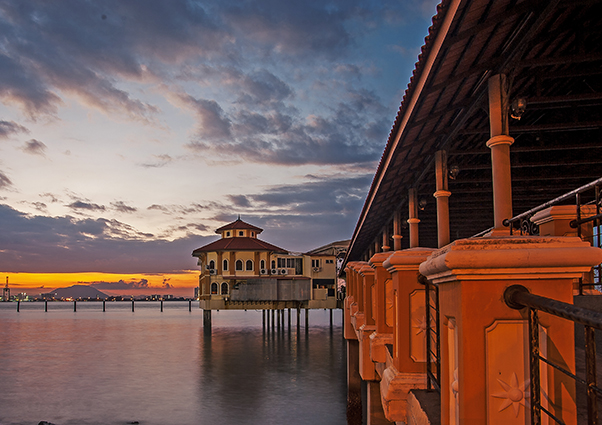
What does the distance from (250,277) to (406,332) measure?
45.2 m

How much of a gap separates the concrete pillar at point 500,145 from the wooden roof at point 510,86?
0.18 metres

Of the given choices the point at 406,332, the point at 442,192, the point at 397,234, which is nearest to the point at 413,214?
the point at 442,192

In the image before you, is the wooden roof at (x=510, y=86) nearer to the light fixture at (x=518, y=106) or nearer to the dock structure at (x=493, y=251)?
the dock structure at (x=493, y=251)

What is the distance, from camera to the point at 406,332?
4.48 meters

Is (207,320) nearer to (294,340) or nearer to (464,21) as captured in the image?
(294,340)

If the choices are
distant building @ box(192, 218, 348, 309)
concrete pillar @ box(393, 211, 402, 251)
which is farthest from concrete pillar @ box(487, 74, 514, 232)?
distant building @ box(192, 218, 348, 309)

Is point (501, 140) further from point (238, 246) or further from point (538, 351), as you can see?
point (238, 246)

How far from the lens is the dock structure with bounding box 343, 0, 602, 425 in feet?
6.98

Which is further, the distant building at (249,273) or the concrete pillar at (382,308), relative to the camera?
the distant building at (249,273)

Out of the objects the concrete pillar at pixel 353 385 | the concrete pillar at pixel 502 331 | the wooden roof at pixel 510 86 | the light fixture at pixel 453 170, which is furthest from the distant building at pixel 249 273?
the concrete pillar at pixel 502 331

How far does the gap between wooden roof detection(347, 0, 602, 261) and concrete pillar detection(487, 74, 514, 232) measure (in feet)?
0.59

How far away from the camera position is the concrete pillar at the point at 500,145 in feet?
24.3

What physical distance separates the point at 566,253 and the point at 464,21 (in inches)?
167

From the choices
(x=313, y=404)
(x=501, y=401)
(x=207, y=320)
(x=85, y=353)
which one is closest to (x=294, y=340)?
(x=207, y=320)
